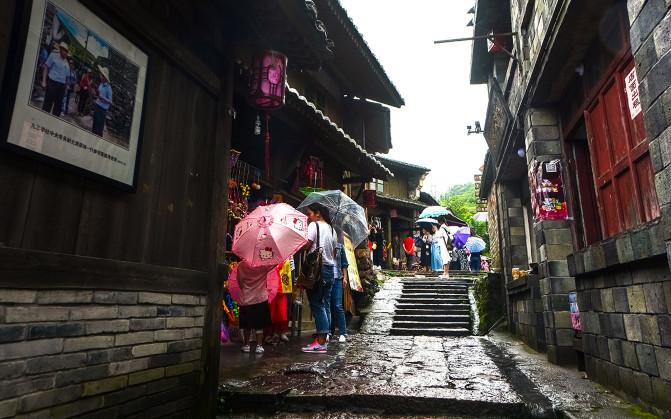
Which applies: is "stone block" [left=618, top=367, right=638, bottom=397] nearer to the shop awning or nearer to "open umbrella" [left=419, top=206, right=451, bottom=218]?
the shop awning

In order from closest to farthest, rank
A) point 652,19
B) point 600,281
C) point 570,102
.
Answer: point 652,19, point 600,281, point 570,102

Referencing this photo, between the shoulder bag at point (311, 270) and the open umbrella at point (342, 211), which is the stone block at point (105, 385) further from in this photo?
the open umbrella at point (342, 211)

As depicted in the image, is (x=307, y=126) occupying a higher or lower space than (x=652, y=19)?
higher

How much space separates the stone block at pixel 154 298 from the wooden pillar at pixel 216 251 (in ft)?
2.00

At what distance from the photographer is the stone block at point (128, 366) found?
3053 mm

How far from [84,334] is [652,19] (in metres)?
4.68

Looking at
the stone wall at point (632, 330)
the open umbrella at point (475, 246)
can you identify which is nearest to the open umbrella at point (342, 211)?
the stone wall at point (632, 330)

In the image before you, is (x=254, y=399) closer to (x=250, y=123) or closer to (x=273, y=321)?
(x=273, y=321)

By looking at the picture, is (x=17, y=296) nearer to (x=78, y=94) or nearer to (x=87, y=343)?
(x=87, y=343)

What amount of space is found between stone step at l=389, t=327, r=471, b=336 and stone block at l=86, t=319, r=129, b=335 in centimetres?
853

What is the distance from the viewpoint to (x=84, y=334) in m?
2.84

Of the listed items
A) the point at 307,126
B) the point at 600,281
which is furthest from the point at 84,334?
the point at 307,126

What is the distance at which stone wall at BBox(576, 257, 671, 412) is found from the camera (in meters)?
3.54

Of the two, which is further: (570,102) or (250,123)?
(250,123)
